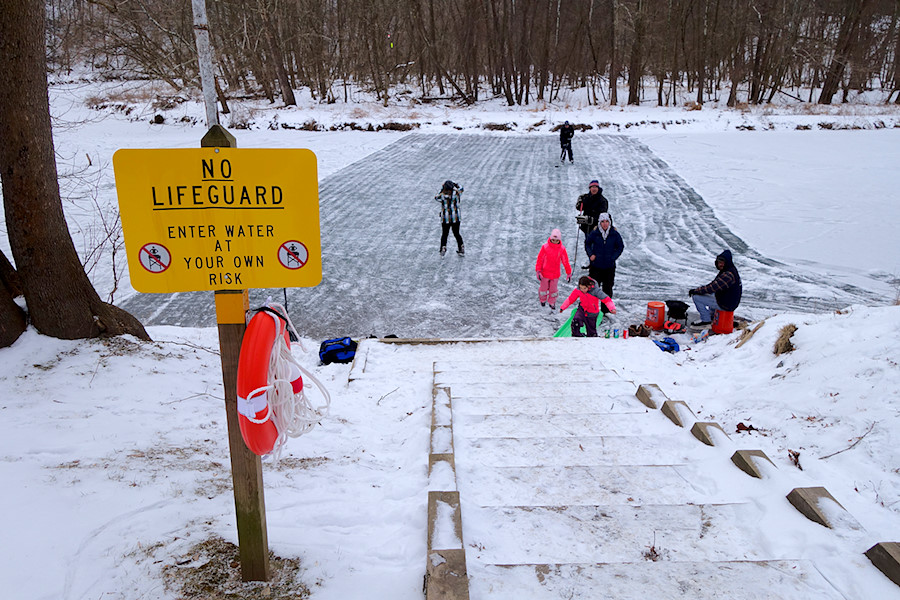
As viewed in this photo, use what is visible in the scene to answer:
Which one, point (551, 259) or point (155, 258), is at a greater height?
point (155, 258)

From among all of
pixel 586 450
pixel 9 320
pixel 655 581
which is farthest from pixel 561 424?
pixel 9 320

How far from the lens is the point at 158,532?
9.66ft

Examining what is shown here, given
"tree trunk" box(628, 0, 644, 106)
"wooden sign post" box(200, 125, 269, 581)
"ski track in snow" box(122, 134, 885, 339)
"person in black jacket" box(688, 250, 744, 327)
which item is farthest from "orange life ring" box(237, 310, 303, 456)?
"tree trunk" box(628, 0, 644, 106)

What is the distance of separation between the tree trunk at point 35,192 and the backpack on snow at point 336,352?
7.54 ft

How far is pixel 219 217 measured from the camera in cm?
238

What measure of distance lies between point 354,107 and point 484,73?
51.8 feet

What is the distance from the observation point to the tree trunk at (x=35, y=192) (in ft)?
15.1

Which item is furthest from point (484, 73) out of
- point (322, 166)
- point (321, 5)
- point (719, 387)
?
point (719, 387)

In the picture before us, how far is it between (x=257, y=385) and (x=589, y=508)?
1984mm

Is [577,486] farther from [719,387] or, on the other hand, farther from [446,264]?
[446,264]

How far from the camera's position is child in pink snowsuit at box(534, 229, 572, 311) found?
8.85 m

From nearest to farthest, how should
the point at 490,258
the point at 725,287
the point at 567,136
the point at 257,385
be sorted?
the point at 257,385, the point at 725,287, the point at 490,258, the point at 567,136

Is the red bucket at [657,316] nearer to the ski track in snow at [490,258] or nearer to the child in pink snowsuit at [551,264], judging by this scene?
the ski track in snow at [490,258]

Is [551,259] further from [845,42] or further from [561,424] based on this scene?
[845,42]
